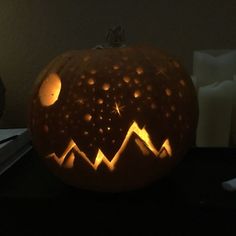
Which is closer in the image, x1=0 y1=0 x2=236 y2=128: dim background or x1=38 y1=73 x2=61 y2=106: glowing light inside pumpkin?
x1=38 y1=73 x2=61 y2=106: glowing light inside pumpkin

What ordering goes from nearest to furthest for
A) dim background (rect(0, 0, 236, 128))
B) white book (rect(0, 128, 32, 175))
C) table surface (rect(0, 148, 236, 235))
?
1. table surface (rect(0, 148, 236, 235))
2. white book (rect(0, 128, 32, 175))
3. dim background (rect(0, 0, 236, 128))

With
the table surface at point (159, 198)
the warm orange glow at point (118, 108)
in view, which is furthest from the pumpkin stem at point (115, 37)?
the table surface at point (159, 198)

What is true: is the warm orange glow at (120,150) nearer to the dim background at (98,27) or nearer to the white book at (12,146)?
the white book at (12,146)

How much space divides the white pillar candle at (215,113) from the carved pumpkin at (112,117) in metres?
0.14

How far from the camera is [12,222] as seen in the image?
0.49 m

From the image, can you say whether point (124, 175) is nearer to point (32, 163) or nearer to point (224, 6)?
point (32, 163)

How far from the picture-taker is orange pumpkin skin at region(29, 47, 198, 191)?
1.45 ft

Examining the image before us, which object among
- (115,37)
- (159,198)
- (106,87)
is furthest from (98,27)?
(159,198)

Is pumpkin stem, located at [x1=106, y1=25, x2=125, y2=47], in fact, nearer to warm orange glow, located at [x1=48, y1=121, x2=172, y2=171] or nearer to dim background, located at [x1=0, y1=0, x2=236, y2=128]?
warm orange glow, located at [x1=48, y1=121, x2=172, y2=171]

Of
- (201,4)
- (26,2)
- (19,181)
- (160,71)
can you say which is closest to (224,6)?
(201,4)

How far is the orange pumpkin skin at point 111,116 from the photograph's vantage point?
0.44 metres

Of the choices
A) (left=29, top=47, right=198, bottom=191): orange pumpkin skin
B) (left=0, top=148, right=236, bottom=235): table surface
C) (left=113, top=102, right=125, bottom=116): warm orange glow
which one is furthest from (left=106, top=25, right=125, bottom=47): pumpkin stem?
(left=0, top=148, right=236, bottom=235): table surface

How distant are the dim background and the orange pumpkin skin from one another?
0.99 feet

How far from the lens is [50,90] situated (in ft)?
1.59
